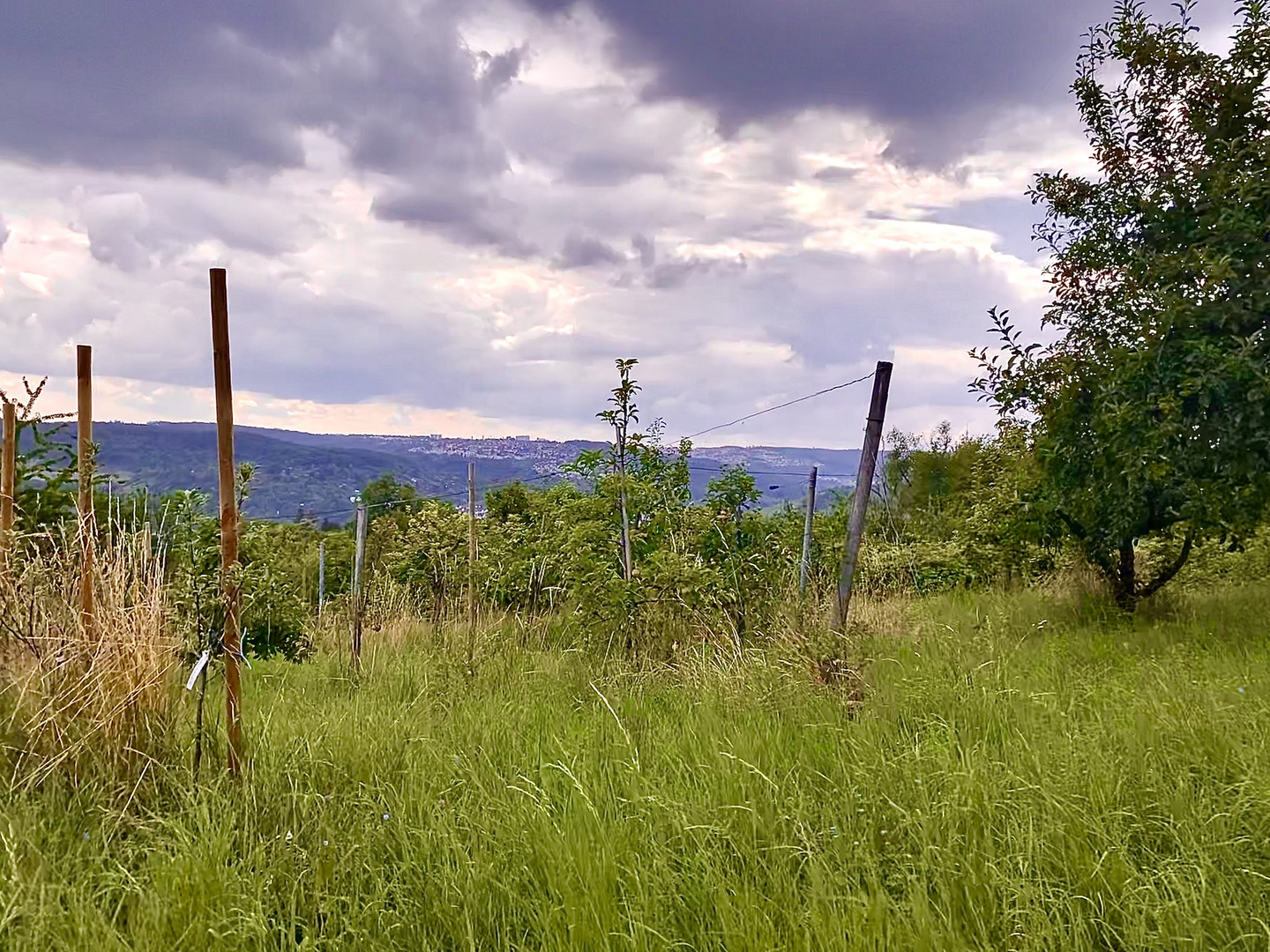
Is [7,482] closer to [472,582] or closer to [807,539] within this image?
[472,582]

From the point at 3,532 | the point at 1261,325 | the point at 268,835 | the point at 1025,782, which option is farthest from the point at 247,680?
the point at 1261,325

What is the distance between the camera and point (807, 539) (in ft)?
26.2

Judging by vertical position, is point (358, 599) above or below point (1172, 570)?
below

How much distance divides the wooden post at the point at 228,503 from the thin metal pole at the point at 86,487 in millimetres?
702

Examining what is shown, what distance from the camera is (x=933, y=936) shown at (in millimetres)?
2438

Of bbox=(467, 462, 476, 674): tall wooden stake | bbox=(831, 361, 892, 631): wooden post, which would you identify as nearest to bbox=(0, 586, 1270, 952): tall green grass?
bbox=(831, 361, 892, 631): wooden post

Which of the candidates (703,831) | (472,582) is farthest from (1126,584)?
(703,831)

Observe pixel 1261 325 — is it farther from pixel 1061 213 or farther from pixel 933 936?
pixel 933 936

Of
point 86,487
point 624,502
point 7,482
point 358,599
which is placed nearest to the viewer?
point 86,487

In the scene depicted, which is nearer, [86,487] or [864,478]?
[86,487]

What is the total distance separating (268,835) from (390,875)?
637mm

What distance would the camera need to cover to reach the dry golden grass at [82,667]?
11.8 ft

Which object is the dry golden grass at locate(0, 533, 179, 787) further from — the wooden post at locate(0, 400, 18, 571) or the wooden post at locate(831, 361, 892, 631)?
the wooden post at locate(831, 361, 892, 631)

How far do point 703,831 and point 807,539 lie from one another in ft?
16.7
